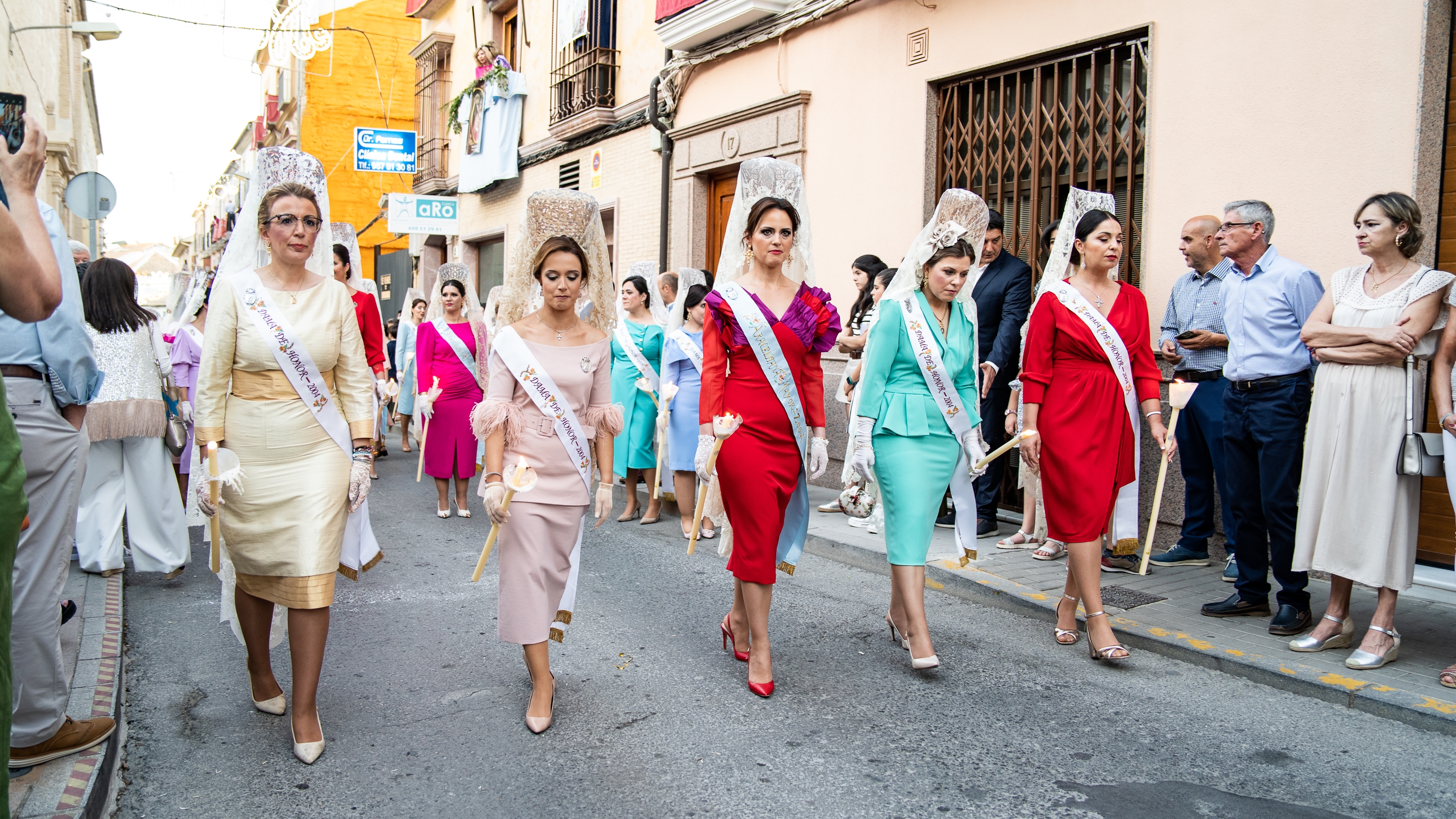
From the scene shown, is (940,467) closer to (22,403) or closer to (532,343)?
(532,343)

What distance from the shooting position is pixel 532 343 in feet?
13.1

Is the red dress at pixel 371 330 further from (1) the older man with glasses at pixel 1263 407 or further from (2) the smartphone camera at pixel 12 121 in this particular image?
(1) the older man with glasses at pixel 1263 407

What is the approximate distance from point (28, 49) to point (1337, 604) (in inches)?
884

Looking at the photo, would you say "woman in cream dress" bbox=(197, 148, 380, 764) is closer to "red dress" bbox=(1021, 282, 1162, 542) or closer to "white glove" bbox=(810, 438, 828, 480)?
"white glove" bbox=(810, 438, 828, 480)

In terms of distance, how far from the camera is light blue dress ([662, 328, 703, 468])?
7977mm

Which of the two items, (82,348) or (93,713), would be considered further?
(93,713)

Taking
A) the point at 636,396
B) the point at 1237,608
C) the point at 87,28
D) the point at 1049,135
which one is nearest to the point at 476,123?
the point at 87,28

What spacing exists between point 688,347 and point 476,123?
1164 cm

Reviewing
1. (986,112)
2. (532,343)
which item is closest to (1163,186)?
(986,112)

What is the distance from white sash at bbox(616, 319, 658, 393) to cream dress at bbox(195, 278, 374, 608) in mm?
4490

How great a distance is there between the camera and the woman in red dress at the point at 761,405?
4.35 metres

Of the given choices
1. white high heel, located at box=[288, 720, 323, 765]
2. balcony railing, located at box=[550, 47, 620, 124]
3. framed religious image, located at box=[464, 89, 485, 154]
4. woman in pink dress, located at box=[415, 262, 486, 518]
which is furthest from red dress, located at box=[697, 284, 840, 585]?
framed religious image, located at box=[464, 89, 485, 154]

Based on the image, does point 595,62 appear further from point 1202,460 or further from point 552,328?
point 552,328

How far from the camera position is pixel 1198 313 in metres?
6.31
